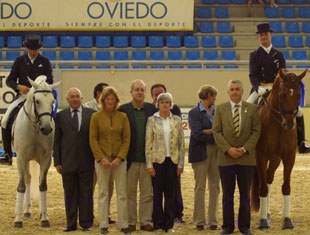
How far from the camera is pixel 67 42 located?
94.3ft

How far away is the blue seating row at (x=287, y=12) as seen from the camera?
32.2 meters

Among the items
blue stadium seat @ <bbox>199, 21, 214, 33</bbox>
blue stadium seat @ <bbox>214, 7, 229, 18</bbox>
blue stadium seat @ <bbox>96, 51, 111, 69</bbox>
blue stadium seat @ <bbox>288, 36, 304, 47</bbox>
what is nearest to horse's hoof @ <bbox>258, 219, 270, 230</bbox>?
blue stadium seat @ <bbox>96, 51, 111, 69</bbox>

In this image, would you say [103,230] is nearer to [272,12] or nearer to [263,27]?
[263,27]

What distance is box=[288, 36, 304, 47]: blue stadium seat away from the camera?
3023 cm

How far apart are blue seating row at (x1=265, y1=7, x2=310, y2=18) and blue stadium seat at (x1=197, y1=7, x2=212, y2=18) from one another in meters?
2.24

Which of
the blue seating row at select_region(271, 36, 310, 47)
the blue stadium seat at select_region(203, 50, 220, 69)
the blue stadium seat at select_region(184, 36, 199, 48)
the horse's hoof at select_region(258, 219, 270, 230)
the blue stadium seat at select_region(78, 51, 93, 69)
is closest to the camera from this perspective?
the horse's hoof at select_region(258, 219, 270, 230)

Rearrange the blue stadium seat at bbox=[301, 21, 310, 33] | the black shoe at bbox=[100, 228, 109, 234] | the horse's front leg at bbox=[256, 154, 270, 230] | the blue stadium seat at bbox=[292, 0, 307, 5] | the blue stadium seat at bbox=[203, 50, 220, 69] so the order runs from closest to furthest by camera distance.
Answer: the black shoe at bbox=[100, 228, 109, 234] → the horse's front leg at bbox=[256, 154, 270, 230] → the blue stadium seat at bbox=[203, 50, 220, 69] → the blue stadium seat at bbox=[301, 21, 310, 33] → the blue stadium seat at bbox=[292, 0, 307, 5]

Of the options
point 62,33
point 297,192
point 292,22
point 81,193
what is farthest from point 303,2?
point 81,193

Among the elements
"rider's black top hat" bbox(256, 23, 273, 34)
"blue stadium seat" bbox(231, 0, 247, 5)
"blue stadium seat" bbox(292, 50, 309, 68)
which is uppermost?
"blue stadium seat" bbox(231, 0, 247, 5)

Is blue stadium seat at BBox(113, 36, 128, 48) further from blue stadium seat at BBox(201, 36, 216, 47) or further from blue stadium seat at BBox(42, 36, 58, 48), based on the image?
blue stadium seat at BBox(201, 36, 216, 47)

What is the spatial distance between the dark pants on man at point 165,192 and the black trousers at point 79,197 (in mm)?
929

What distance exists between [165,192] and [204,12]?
2186cm

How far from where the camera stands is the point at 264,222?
1127 cm

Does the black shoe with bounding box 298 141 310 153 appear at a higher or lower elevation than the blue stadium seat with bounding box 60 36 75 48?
lower
